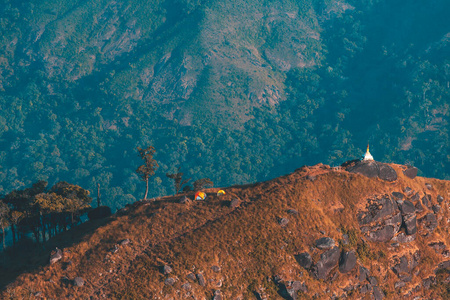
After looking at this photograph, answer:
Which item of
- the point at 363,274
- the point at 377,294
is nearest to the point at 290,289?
the point at 363,274

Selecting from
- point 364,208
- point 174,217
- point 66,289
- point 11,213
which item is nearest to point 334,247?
point 364,208

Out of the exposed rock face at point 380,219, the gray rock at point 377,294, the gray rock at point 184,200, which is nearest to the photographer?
the gray rock at point 377,294

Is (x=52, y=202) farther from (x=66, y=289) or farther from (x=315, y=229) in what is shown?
(x=315, y=229)

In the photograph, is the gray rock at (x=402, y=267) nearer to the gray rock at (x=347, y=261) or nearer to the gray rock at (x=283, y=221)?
the gray rock at (x=347, y=261)

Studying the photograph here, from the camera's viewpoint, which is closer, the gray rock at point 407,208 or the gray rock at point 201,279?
the gray rock at point 201,279

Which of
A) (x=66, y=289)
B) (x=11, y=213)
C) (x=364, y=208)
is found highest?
(x=364, y=208)

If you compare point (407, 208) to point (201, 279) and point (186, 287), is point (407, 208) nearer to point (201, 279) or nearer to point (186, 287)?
point (201, 279)

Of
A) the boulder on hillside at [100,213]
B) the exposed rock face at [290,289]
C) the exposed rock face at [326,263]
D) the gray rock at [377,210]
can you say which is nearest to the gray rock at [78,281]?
the exposed rock face at [290,289]
